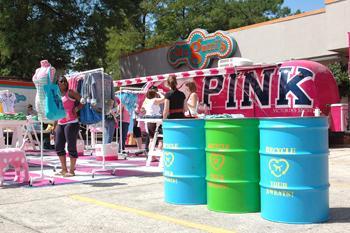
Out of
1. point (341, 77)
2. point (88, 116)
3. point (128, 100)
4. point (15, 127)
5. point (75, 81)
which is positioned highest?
point (341, 77)

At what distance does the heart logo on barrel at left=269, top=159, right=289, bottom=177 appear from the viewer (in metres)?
4.87

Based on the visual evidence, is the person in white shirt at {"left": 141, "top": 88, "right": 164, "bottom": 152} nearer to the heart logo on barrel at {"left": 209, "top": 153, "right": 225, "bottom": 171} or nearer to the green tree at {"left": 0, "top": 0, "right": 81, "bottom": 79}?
the heart logo on barrel at {"left": 209, "top": 153, "right": 225, "bottom": 171}

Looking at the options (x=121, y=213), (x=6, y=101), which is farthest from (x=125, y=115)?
(x=121, y=213)

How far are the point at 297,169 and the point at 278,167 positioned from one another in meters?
0.20

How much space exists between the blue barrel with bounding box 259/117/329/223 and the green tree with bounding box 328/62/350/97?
11.7 metres

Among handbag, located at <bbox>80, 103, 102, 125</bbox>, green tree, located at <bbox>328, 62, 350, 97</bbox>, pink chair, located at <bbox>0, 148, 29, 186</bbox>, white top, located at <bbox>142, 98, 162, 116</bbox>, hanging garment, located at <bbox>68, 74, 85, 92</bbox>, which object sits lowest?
pink chair, located at <bbox>0, 148, 29, 186</bbox>

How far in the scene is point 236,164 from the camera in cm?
529

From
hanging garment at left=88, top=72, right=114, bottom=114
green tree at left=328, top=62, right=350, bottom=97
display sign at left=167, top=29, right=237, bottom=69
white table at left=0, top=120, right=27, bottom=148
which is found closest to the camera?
hanging garment at left=88, top=72, right=114, bottom=114

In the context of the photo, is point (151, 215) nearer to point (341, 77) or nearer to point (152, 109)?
point (152, 109)

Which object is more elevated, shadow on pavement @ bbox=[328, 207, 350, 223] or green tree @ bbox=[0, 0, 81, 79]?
green tree @ bbox=[0, 0, 81, 79]

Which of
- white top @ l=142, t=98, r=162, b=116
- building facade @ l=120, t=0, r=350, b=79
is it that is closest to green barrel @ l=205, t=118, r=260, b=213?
white top @ l=142, t=98, r=162, b=116

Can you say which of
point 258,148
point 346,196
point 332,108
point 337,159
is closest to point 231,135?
point 258,148

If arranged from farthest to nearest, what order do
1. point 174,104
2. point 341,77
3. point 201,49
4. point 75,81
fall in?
point 201,49, point 341,77, point 75,81, point 174,104

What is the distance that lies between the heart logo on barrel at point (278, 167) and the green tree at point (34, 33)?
75.1 ft
